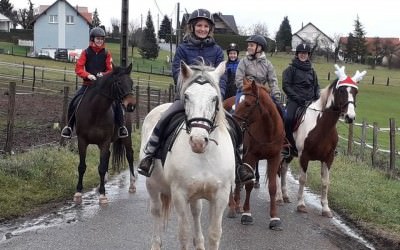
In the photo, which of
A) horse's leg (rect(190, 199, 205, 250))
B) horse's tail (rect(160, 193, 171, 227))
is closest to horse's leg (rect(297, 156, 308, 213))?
horse's tail (rect(160, 193, 171, 227))

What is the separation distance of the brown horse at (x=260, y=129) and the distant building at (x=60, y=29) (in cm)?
6781

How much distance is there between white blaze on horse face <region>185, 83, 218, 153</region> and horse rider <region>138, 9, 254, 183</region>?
788mm

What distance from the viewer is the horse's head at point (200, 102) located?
4.33 m

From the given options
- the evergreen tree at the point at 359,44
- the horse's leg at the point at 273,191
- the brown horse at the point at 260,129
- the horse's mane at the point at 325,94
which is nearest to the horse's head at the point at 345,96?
the horse's mane at the point at 325,94

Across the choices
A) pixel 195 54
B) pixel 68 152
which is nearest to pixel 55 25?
pixel 68 152

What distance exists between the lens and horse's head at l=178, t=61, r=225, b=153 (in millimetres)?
4328

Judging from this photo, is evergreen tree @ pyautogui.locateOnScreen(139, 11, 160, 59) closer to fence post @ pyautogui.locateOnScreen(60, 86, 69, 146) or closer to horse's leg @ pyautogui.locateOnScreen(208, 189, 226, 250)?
fence post @ pyautogui.locateOnScreen(60, 86, 69, 146)

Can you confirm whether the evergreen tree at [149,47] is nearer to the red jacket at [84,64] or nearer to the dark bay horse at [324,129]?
the red jacket at [84,64]

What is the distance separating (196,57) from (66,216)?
3.14m

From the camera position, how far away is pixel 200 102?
4.54 meters

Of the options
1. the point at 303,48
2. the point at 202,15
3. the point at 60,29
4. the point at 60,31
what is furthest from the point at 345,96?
the point at 60,29

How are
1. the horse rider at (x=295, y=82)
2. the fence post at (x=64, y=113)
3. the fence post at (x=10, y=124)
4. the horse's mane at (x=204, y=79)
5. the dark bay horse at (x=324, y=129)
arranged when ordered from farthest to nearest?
the fence post at (x=64, y=113), the fence post at (x=10, y=124), the horse rider at (x=295, y=82), the dark bay horse at (x=324, y=129), the horse's mane at (x=204, y=79)

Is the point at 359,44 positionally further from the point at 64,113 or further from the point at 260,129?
the point at 260,129

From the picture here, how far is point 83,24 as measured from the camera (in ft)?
239
